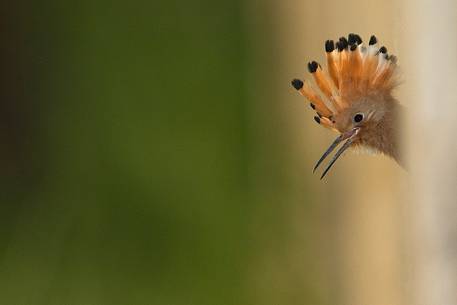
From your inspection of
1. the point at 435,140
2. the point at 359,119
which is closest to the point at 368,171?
the point at 359,119

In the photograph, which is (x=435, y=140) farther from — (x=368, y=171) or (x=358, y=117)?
(x=368, y=171)

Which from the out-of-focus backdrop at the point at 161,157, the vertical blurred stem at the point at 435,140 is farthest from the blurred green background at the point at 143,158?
the vertical blurred stem at the point at 435,140

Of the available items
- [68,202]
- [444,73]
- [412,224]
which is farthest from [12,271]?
[444,73]

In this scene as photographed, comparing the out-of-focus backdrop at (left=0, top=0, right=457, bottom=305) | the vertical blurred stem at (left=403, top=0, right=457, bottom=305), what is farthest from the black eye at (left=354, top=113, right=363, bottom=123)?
the out-of-focus backdrop at (left=0, top=0, right=457, bottom=305)

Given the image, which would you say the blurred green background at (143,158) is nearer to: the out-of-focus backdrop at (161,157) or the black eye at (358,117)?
the out-of-focus backdrop at (161,157)

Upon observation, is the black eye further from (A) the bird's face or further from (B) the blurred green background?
(B) the blurred green background

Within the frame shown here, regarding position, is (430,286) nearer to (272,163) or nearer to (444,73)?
(444,73)

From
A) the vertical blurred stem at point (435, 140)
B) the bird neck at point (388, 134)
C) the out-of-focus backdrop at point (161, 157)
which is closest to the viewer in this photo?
the vertical blurred stem at point (435, 140)
